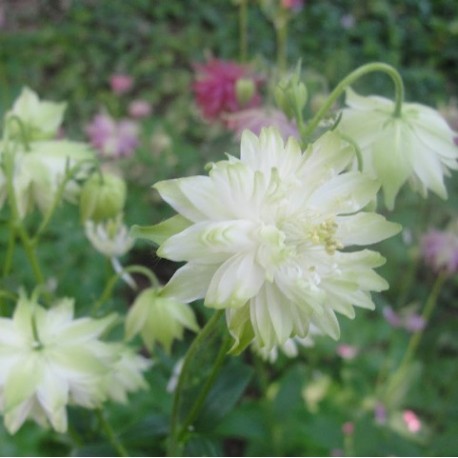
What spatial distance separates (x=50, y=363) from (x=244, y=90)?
0.62 metres

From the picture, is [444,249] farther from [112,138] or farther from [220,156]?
[112,138]

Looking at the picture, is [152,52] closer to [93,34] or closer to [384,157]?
[93,34]

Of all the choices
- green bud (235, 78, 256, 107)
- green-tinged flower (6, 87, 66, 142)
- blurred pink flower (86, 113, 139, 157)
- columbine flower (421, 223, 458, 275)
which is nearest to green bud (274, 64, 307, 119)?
green-tinged flower (6, 87, 66, 142)

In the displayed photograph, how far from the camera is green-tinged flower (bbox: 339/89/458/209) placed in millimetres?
630

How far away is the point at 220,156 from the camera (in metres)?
1.40

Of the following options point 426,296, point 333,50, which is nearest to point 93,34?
point 333,50

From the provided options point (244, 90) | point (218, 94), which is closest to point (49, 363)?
point (244, 90)

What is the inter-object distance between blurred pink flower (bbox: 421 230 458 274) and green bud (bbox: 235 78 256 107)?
462mm

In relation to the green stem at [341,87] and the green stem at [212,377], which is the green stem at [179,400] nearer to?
the green stem at [212,377]

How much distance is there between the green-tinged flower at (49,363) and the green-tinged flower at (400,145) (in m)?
0.26

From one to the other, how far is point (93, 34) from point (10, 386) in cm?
227

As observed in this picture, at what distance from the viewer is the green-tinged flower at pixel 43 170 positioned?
0.73 m

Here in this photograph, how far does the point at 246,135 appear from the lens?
52 cm

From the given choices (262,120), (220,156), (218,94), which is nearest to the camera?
(262,120)
